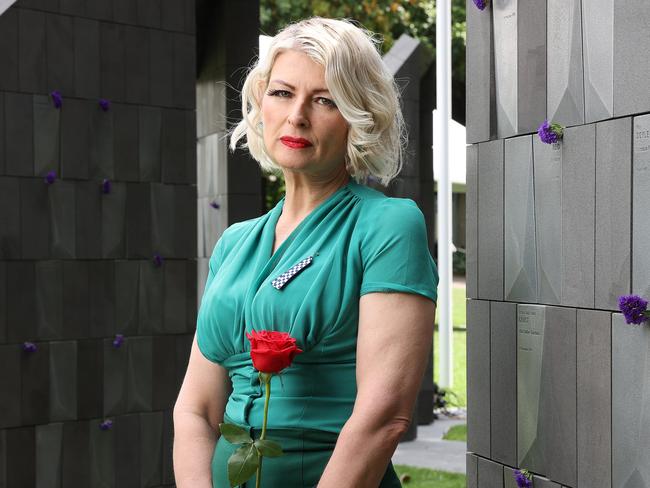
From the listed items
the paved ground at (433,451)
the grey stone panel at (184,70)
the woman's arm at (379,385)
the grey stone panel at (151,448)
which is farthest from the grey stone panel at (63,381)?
the paved ground at (433,451)

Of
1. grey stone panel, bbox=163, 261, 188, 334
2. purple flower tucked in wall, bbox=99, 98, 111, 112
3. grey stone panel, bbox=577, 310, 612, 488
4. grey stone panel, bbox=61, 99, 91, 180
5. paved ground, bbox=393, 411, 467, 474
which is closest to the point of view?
grey stone panel, bbox=577, 310, 612, 488

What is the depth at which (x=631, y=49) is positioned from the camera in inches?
64.9

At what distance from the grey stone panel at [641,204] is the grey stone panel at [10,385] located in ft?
9.59

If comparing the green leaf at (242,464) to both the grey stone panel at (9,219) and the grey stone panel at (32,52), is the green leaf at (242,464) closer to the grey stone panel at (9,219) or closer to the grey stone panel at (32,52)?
the grey stone panel at (9,219)

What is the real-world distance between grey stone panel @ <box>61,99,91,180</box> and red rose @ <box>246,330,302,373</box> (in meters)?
2.78

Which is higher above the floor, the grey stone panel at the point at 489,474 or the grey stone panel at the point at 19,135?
the grey stone panel at the point at 19,135

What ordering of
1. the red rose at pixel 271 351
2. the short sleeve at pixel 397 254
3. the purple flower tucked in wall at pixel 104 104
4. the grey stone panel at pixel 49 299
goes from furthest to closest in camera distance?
the purple flower tucked in wall at pixel 104 104
the grey stone panel at pixel 49 299
the short sleeve at pixel 397 254
the red rose at pixel 271 351

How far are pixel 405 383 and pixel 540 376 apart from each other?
0.41 meters

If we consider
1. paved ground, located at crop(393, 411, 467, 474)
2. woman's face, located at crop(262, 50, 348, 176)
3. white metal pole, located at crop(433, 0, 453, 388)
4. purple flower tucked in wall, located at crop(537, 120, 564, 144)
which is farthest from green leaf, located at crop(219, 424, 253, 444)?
white metal pole, located at crop(433, 0, 453, 388)

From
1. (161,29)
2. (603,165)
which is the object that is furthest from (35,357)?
(603,165)

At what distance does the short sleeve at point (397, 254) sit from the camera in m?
1.62

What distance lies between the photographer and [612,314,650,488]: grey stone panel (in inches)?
64.4

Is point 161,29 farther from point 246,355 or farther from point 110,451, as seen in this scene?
point 246,355

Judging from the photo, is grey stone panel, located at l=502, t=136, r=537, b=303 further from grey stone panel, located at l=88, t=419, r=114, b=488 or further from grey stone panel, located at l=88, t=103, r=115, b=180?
grey stone panel, located at l=88, t=419, r=114, b=488
